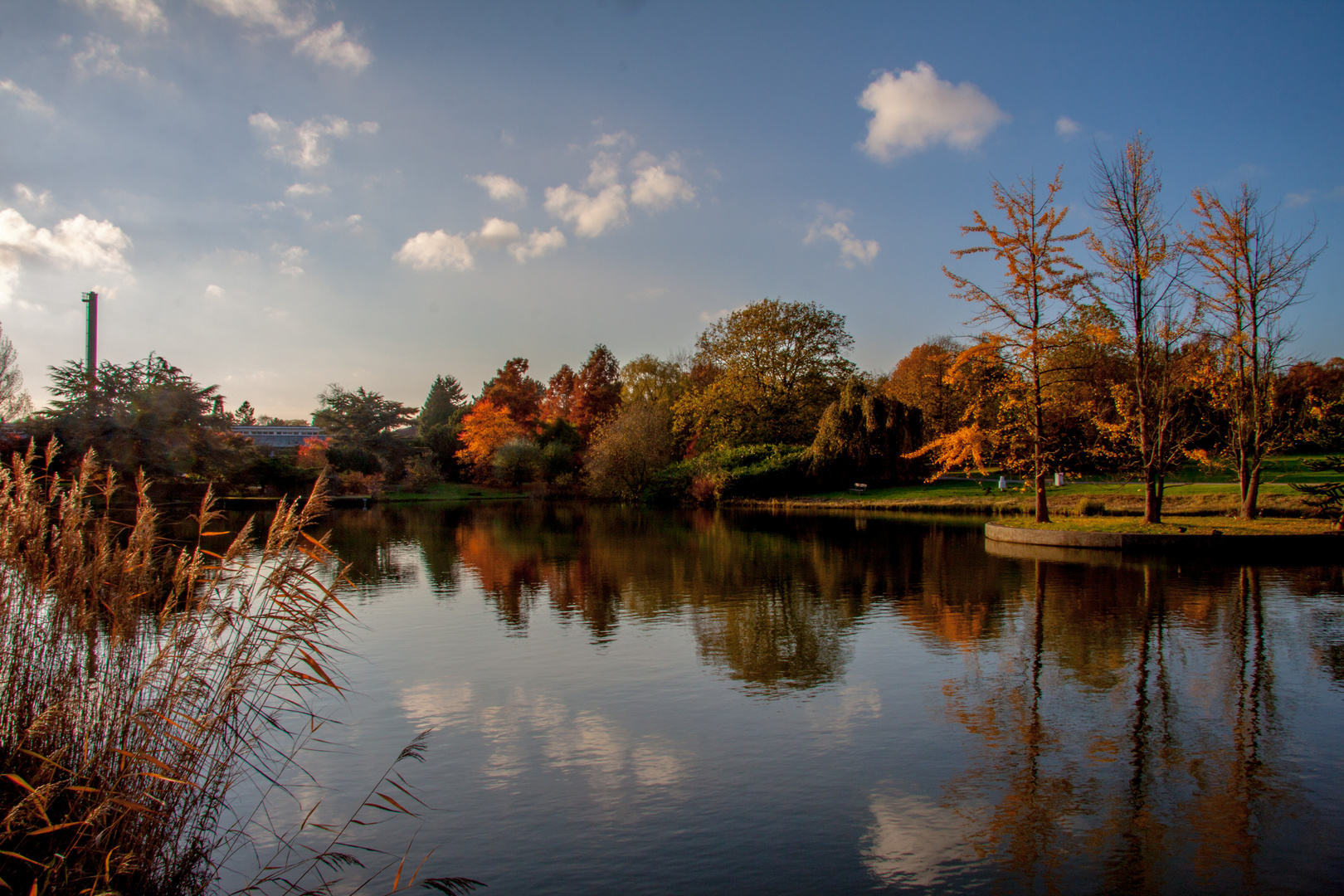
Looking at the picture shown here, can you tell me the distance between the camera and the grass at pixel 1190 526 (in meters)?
16.9

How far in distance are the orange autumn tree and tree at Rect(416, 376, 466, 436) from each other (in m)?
32.1

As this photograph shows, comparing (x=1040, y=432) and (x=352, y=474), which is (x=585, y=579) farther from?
(x=352, y=474)

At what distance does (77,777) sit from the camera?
352cm

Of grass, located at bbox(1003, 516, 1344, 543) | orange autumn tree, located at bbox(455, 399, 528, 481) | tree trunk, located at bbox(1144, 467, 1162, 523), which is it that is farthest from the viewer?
orange autumn tree, located at bbox(455, 399, 528, 481)

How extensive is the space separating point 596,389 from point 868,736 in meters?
66.8

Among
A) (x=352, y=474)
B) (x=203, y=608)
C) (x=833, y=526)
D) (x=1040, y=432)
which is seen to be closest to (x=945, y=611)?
(x=203, y=608)

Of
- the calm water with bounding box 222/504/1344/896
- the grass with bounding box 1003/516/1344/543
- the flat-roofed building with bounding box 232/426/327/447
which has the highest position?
the flat-roofed building with bounding box 232/426/327/447

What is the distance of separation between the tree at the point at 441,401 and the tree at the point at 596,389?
991 inches

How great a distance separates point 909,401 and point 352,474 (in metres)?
37.1

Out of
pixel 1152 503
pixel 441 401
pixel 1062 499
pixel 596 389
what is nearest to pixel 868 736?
pixel 1152 503

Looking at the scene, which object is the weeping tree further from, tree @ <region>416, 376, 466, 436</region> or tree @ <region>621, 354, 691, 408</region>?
tree @ <region>416, 376, 466, 436</region>

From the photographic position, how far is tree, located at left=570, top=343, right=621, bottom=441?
7006 cm

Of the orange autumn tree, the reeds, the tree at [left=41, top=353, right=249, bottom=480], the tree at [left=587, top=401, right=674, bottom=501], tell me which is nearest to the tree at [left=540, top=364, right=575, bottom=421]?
the orange autumn tree

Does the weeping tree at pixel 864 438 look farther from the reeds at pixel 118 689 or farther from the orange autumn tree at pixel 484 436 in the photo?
the reeds at pixel 118 689
